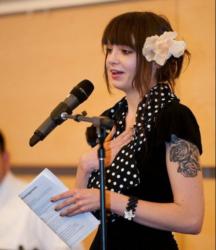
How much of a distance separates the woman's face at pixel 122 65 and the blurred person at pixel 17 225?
0.47 m

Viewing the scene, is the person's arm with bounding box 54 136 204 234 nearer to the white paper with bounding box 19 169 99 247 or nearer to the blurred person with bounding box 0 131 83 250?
the white paper with bounding box 19 169 99 247

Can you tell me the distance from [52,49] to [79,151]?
1.77ft

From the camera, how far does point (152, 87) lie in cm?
116

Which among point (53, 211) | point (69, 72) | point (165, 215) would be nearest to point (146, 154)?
point (165, 215)

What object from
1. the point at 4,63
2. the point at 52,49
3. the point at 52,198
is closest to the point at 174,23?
the point at 52,49

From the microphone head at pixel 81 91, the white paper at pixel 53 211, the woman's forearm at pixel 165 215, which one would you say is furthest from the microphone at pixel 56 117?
the woman's forearm at pixel 165 215

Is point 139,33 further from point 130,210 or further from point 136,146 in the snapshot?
point 130,210

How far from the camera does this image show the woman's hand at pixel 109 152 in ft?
3.73

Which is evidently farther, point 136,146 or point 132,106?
point 132,106

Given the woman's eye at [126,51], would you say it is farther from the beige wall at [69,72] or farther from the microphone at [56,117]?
the beige wall at [69,72]

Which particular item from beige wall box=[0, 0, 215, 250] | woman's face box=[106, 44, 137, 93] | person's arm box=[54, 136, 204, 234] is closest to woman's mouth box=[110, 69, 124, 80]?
woman's face box=[106, 44, 137, 93]

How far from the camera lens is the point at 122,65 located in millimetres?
1139

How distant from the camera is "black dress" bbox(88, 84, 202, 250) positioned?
1.05 metres

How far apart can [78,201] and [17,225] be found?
0.54 metres
